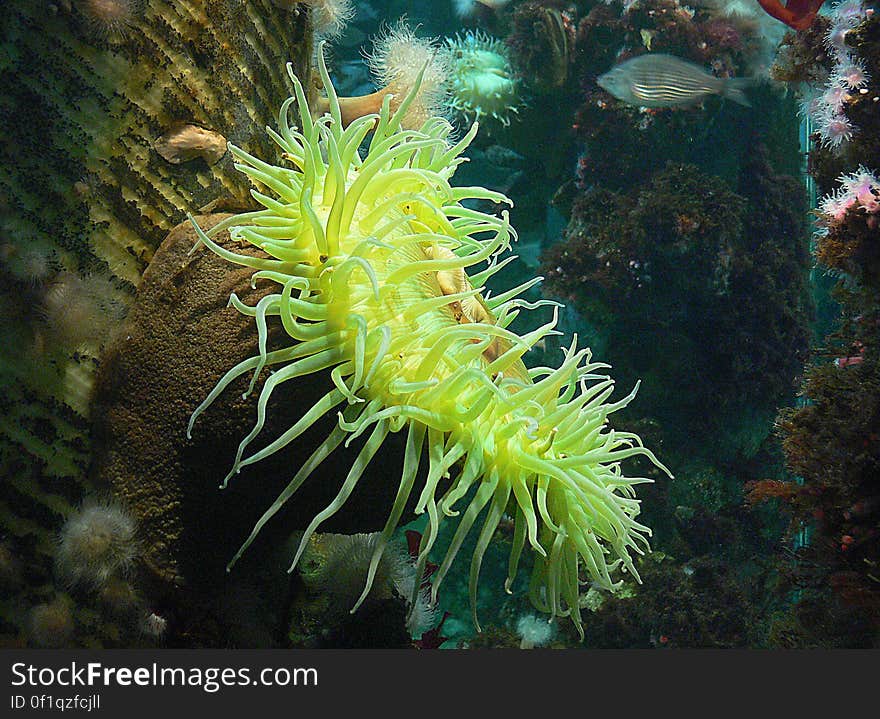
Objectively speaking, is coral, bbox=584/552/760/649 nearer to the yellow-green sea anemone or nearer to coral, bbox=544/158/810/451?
coral, bbox=544/158/810/451

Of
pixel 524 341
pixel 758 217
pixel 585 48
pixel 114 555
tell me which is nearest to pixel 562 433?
pixel 524 341

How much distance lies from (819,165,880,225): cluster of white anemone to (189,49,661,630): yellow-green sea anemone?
5.51 feet

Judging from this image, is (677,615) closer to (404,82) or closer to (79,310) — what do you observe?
A: (404,82)

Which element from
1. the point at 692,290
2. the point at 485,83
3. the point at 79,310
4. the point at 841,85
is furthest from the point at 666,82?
the point at 79,310

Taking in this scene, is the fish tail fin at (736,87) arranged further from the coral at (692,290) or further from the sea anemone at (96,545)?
the sea anemone at (96,545)

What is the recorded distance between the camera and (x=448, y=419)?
1387mm

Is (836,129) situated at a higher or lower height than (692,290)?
lower

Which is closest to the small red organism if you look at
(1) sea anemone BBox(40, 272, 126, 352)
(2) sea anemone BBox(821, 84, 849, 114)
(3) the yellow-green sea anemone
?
(2) sea anemone BBox(821, 84, 849, 114)

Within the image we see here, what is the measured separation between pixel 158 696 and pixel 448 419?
899mm

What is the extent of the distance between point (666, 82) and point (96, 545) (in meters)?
4.76

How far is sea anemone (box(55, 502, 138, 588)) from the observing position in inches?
56.2

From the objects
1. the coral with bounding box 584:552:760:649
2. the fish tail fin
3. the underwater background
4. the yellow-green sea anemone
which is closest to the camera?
the yellow-green sea anemone

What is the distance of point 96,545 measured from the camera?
1.42 meters

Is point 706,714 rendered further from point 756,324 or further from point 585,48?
point 585,48
